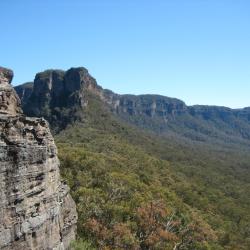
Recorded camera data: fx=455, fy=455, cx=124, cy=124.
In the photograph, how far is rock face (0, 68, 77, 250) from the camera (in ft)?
82.7

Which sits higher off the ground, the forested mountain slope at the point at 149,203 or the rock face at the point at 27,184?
the rock face at the point at 27,184

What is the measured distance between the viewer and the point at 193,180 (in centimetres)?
12875

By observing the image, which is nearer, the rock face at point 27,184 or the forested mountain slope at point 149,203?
the rock face at point 27,184

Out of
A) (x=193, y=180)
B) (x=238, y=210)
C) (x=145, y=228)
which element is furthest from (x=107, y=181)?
(x=193, y=180)

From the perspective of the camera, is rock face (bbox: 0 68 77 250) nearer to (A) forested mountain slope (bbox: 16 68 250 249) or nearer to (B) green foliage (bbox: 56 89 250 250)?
(A) forested mountain slope (bbox: 16 68 250 249)

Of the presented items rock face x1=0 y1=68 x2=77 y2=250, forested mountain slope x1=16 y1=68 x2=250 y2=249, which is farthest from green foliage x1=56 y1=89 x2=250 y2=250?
rock face x1=0 y1=68 x2=77 y2=250

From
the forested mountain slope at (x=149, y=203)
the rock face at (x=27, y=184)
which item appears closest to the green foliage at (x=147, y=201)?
the forested mountain slope at (x=149, y=203)

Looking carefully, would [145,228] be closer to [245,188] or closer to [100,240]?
[100,240]

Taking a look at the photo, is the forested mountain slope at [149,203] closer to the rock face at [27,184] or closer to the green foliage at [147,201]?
the green foliage at [147,201]

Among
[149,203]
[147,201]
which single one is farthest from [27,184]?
[147,201]

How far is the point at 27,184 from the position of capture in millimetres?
27141

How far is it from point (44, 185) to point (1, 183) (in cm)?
555

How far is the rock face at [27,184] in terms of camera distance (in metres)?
25.2

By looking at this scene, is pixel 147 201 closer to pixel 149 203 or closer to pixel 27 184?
pixel 149 203
